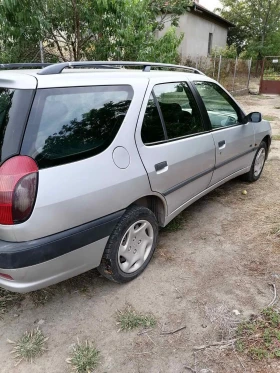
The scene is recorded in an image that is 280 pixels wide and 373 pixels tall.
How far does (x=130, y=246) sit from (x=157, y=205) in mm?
479

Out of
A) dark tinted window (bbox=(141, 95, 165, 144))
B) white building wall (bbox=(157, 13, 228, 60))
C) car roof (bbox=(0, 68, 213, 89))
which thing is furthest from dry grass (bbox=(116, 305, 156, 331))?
white building wall (bbox=(157, 13, 228, 60))

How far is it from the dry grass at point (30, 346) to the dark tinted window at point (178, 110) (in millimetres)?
1857

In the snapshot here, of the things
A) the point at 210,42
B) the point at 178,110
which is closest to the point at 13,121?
the point at 178,110

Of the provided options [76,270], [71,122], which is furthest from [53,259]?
[71,122]

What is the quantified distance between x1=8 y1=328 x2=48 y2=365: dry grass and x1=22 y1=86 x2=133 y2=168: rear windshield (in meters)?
1.18

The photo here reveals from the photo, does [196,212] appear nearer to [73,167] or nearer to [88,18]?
[73,167]

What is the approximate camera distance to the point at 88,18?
5.07 meters

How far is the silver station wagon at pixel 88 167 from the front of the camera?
1774 mm

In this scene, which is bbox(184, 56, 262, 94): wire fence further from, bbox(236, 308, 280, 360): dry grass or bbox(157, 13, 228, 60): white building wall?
bbox(236, 308, 280, 360): dry grass

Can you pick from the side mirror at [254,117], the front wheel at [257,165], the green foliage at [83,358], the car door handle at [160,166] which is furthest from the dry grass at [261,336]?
the front wheel at [257,165]

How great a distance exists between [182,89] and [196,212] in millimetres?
1536

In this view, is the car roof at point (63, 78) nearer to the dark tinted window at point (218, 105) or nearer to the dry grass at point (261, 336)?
the dark tinted window at point (218, 105)

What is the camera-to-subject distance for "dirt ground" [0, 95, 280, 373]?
75.7 inches

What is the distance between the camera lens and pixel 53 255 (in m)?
1.91
